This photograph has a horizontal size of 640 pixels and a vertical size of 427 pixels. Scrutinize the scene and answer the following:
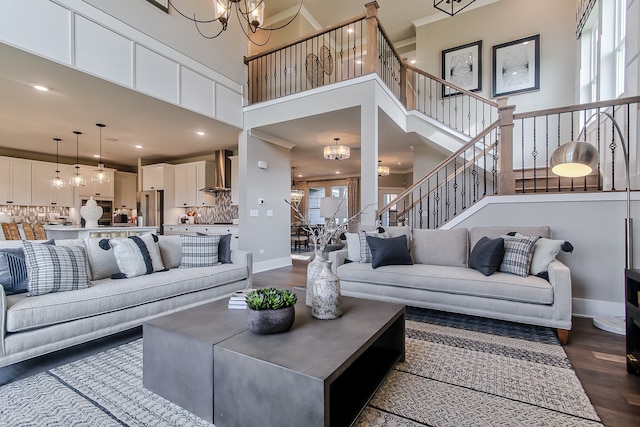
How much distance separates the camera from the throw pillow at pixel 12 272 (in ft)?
7.29

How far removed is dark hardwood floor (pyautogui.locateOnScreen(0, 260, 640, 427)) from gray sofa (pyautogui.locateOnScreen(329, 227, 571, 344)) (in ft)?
0.84

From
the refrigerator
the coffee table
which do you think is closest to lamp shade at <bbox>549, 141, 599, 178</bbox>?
the coffee table

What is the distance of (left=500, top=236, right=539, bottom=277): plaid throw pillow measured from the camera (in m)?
2.85

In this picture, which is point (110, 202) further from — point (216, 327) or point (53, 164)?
point (216, 327)

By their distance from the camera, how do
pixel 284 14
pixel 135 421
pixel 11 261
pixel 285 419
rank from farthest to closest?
pixel 284 14, pixel 11 261, pixel 135 421, pixel 285 419

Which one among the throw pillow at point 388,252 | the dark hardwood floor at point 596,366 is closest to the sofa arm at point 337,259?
the throw pillow at point 388,252

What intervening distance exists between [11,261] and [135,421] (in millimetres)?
1662

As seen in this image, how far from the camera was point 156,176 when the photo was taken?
8203 millimetres

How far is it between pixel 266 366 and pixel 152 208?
8.34 m

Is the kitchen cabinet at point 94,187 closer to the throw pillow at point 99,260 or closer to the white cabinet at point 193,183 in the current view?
the white cabinet at point 193,183

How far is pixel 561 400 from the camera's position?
1741 millimetres

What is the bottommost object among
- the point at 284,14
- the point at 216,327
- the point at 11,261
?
the point at 216,327

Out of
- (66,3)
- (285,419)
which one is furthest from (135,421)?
(66,3)

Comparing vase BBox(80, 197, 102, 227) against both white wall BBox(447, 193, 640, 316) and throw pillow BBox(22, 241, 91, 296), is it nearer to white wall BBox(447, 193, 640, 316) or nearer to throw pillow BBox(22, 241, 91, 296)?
throw pillow BBox(22, 241, 91, 296)
